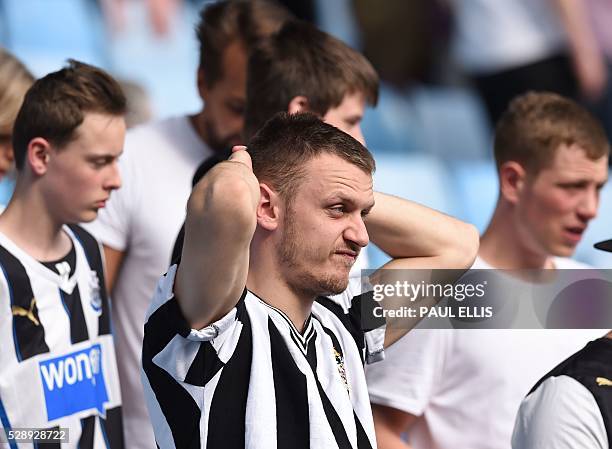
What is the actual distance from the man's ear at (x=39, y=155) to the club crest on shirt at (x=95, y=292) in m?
0.34

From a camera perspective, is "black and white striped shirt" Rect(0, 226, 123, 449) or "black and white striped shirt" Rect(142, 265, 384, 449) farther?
"black and white striped shirt" Rect(0, 226, 123, 449)

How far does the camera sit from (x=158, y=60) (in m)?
6.06

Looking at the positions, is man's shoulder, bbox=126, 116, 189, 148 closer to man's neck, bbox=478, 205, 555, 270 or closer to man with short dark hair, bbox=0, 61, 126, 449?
man with short dark hair, bbox=0, 61, 126, 449

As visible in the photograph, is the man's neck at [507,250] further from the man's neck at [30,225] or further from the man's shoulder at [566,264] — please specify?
the man's neck at [30,225]

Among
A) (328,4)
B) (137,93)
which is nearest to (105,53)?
(137,93)

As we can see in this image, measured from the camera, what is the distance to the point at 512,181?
3783 millimetres

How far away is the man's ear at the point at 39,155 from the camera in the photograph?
10.7 feet

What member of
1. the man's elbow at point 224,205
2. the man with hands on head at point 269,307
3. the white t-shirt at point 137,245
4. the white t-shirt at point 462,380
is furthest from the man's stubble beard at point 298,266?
the white t-shirt at point 137,245

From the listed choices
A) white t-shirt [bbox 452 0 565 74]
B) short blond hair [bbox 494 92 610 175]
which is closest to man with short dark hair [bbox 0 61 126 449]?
short blond hair [bbox 494 92 610 175]

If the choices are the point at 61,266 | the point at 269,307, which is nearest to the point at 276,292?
the point at 269,307

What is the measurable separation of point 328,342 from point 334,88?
3.16 feet

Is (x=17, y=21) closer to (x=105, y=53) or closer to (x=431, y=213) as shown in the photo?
(x=105, y=53)

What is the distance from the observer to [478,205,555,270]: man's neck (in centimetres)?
359

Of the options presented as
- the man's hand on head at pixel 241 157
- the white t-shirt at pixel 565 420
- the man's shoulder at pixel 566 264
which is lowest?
the white t-shirt at pixel 565 420
